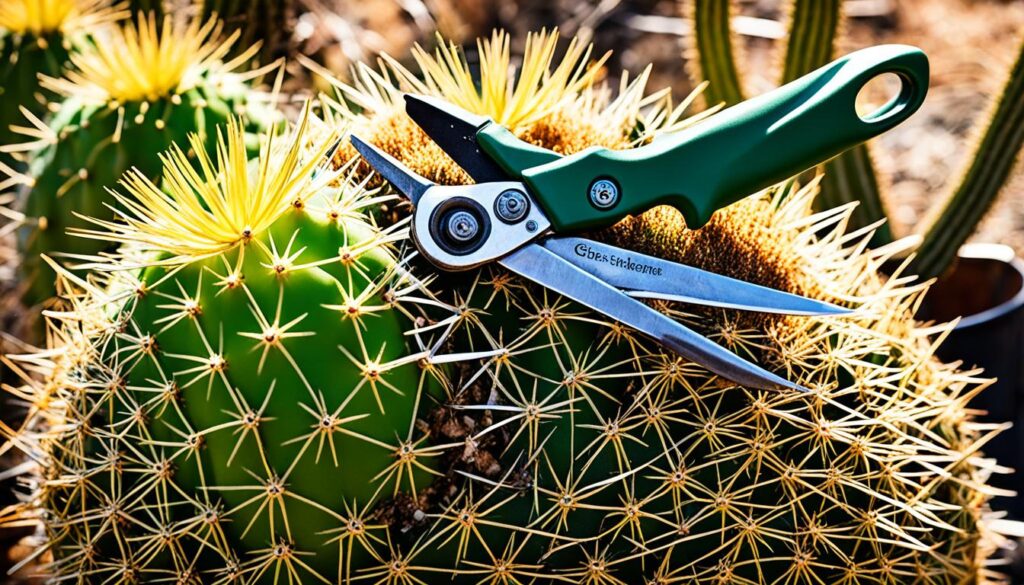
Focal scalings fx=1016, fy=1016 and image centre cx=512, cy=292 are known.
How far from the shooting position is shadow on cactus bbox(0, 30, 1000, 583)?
0.82 metres

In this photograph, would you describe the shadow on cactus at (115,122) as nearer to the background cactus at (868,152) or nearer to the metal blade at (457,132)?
the metal blade at (457,132)

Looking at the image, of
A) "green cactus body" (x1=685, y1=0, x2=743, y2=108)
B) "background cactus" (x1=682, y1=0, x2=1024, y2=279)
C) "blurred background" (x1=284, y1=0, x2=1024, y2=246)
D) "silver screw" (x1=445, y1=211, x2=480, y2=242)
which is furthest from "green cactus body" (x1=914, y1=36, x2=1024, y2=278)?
"silver screw" (x1=445, y1=211, x2=480, y2=242)

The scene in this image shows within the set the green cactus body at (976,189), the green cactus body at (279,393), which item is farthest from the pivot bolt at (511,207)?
the green cactus body at (976,189)

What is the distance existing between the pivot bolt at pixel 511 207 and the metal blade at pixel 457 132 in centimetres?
3

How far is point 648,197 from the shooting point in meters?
0.86

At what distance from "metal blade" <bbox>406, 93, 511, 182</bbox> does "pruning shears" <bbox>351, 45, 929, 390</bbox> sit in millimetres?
17

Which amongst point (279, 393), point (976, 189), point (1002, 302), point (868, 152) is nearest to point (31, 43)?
point (279, 393)

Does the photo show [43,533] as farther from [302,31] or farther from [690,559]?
[302,31]

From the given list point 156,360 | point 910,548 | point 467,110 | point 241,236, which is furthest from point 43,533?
point 910,548

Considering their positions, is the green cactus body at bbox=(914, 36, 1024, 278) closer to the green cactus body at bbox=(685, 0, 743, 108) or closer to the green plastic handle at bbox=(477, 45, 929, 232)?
the green cactus body at bbox=(685, 0, 743, 108)

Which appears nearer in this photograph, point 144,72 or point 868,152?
point 144,72

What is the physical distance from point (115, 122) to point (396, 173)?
23.1 inches

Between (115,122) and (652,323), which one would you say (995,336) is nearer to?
(652,323)

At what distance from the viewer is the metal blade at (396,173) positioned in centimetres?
87
